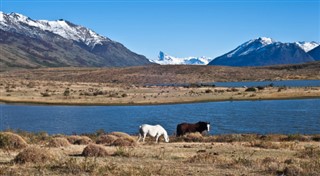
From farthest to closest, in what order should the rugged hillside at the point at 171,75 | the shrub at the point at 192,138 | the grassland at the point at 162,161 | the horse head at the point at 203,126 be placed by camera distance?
the rugged hillside at the point at 171,75
the horse head at the point at 203,126
the shrub at the point at 192,138
the grassland at the point at 162,161

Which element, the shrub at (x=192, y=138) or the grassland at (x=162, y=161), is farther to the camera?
the shrub at (x=192, y=138)

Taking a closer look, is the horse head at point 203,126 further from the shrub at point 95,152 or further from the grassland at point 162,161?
the shrub at point 95,152

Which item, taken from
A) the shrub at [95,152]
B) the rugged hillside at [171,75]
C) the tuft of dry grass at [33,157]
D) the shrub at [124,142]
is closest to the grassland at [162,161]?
the tuft of dry grass at [33,157]

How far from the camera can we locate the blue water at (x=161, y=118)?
40.5m

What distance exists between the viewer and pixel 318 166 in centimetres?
1564

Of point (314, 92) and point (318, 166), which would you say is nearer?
point (318, 166)

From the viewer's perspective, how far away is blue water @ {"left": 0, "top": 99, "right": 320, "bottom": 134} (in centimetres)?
4047

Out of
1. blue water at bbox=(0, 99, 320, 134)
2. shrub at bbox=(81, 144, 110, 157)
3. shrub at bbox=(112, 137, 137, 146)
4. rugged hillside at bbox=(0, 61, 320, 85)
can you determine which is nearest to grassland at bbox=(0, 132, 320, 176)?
shrub at bbox=(81, 144, 110, 157)

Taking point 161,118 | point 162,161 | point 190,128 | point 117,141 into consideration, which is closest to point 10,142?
point 117,141

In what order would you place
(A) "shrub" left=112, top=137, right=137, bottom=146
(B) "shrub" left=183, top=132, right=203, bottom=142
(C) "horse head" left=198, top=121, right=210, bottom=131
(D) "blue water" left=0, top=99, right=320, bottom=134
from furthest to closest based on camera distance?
(D) "blue water" left=0, top=99, right=320, bottom=134 → (C) "horse head" left=198, top=121, right=210, bottom=131 → (B) "shrub" left=183, top=132, right=203, bottom=142 → (A) "shrub" left=112, top=137, right=137, bottom=146

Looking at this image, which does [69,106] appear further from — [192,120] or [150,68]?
[150,68]

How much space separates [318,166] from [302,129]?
22.9 m

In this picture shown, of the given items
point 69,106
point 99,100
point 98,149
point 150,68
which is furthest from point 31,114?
point 150,68

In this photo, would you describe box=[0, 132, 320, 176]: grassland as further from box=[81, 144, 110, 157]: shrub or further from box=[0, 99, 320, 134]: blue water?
box=[0, 99, 320, 134]: blue water
